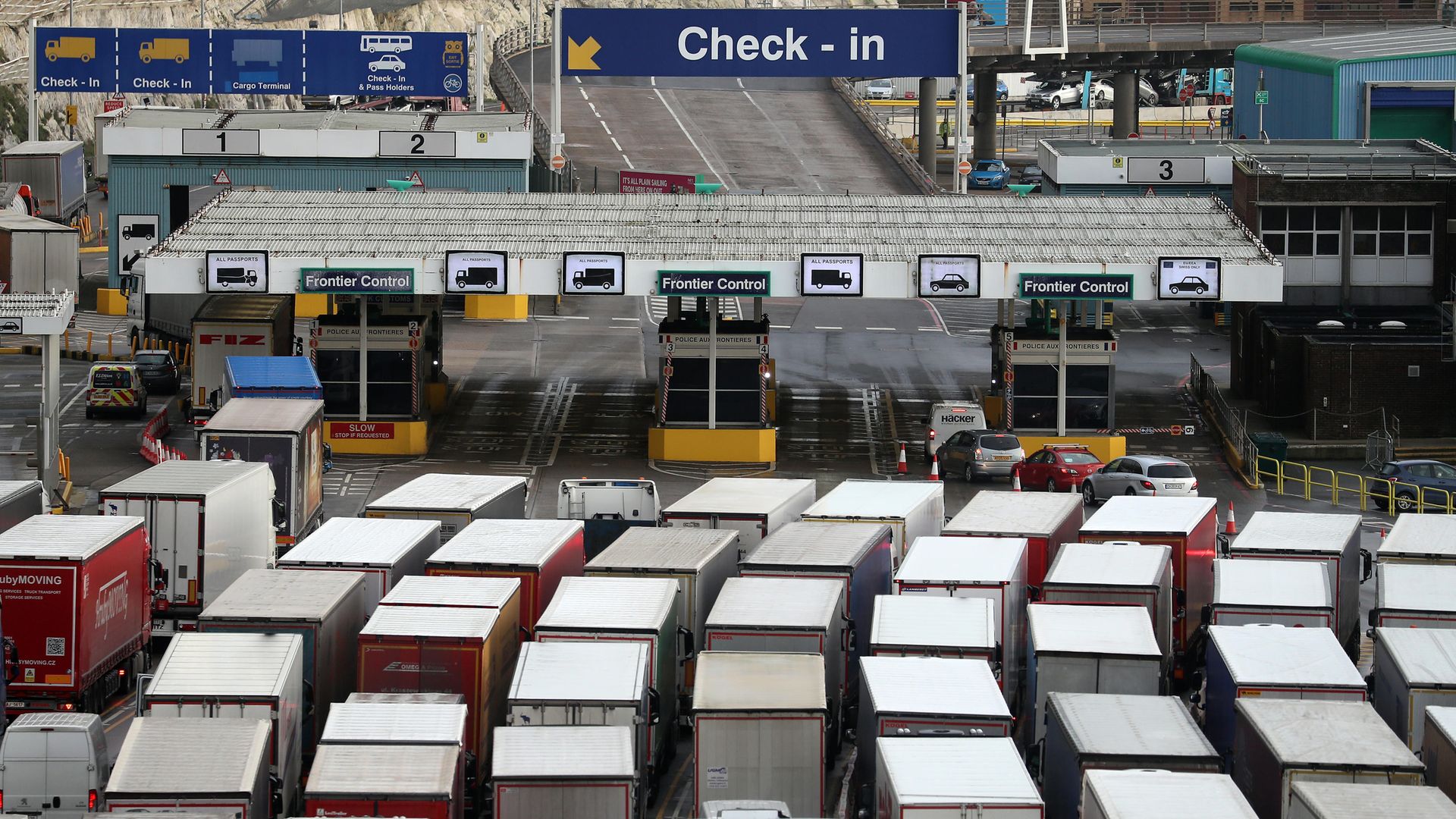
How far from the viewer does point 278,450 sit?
38.0 meters

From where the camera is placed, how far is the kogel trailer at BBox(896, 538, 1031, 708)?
96.8ft

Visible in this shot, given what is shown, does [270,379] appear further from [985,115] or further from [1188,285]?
[985,115]

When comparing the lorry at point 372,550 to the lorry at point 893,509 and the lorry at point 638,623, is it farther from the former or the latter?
the lorry at point 893,509

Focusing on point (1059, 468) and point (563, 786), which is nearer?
point (563, 786)

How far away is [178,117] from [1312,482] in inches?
1600

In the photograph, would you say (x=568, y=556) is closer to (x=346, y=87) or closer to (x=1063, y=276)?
(x=1063, y=276)

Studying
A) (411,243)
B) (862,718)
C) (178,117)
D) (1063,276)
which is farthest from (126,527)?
(178,117)

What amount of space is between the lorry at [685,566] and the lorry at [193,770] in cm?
655

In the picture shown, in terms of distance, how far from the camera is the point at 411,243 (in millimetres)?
50469

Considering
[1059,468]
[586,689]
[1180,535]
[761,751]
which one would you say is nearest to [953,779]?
[761,751]

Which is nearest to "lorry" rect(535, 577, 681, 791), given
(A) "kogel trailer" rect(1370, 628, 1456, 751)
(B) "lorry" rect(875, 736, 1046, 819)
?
(B) "lorry" rect(875, 736, 1046, 819)

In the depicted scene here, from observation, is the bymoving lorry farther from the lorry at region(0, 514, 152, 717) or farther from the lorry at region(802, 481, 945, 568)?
the lorry at region(0, 514, 152, 717)

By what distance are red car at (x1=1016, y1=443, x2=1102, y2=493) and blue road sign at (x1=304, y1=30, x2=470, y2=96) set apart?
33.4 metres

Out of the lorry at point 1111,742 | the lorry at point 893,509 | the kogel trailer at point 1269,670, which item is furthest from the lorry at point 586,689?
Result: the lorry at point 893,509
